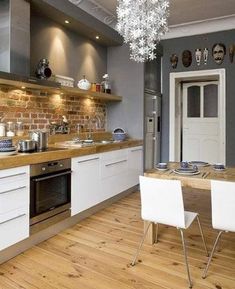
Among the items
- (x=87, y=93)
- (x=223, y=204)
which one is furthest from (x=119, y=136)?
(x=223, y=204)

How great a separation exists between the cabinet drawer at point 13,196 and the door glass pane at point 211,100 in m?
4.24

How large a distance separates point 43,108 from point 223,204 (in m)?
2.55

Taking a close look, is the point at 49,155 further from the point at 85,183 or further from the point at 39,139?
the point at 85,183

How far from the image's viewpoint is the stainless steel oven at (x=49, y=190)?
8.12ft

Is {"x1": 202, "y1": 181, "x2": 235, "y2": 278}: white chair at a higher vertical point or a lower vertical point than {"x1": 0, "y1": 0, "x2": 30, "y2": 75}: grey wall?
lower

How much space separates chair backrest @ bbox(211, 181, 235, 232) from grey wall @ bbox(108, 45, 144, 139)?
2806 mm

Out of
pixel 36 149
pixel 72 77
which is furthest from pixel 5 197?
pixel 72 77

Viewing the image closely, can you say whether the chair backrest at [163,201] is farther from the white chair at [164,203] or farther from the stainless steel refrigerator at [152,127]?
the stainless steel refrigerator at [152,127]

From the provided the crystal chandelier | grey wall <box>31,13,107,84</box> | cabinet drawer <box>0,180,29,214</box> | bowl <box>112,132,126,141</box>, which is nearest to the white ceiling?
grey wall <box>31,13,107,84</box>

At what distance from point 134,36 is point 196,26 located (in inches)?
133

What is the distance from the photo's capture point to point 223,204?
188cm

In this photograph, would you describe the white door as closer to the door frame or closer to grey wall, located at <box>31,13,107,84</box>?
the door frame

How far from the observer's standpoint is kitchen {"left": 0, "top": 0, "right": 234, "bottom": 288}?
2.10 m

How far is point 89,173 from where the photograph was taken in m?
3.27
